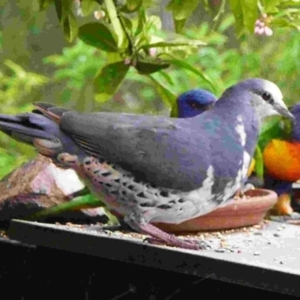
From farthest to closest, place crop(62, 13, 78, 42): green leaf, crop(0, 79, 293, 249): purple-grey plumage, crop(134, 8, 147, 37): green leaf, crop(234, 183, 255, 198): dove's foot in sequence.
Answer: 1. crop(234, 183, 255, 198): dove's foot
2. crop(134, 8, 147, 37): green leaf
3. crop(62, 13, 78, 42): green leaf
4. crop(0, 79, 293, 249): purple-grey plumage

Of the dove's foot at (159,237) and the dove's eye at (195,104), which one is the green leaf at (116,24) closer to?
the dove's eye at (195,104)

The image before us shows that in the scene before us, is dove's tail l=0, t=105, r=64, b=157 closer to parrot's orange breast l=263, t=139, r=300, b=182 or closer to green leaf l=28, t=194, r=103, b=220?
green leaf l=28, t=194, r=103, b=220

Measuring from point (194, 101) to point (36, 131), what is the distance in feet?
0.94

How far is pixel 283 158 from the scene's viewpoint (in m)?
1.38

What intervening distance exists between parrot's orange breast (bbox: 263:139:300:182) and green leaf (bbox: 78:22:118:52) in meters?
0.38

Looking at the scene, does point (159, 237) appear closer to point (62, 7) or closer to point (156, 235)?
point (156, 235)

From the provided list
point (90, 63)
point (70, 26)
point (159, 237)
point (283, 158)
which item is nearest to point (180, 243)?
point (159, 237)

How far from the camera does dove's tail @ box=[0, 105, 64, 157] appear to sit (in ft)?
3.10

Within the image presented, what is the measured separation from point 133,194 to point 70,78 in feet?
3.15

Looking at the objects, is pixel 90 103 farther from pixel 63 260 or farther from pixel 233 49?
pixel 63 260

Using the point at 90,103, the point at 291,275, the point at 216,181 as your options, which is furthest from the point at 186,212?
the point at 90,103

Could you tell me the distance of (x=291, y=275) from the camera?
0.82 meters

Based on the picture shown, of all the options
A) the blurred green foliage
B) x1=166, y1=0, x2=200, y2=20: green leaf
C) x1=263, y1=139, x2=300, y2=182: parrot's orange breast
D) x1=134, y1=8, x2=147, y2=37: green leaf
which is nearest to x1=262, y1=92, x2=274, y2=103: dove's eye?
x1=166, y1=0, x2=200, y2=20: green leaf

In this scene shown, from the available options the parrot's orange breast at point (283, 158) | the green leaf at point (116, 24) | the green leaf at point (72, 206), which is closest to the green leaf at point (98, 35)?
the green leaf at point (116, 24)
